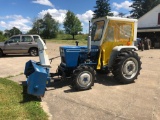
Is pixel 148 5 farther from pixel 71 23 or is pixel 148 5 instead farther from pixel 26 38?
pixel 26 38

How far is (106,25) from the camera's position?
834 centimetres

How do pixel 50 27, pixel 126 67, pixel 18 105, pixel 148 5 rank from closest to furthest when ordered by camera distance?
pixel 18 105 < pixel 126 67 < pixel 148 5 < pixel 50 27

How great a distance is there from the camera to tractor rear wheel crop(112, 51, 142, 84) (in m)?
8.29

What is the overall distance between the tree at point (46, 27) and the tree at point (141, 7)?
2944 cm

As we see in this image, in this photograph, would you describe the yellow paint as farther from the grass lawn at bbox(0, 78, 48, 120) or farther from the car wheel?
the car wheel

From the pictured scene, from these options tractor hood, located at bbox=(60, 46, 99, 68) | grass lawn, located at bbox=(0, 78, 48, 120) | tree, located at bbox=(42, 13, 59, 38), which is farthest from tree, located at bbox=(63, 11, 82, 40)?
grass lawn, located at bbox=(0, 78, 48, 120)

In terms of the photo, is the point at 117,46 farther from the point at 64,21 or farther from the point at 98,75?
the point at 64,21

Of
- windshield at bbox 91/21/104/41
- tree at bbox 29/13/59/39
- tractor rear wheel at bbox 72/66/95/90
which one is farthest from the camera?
tree at bbox 29/13/59/39

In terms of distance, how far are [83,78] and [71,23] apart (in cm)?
7090

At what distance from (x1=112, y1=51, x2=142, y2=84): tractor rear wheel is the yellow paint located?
450 mm

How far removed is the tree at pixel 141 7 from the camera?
218ft

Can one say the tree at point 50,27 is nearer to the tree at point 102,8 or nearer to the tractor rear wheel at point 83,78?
the tree at point 102,8

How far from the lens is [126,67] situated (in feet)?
28.1

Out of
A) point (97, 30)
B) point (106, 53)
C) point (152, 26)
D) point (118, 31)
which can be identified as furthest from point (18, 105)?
point (152, 26)
